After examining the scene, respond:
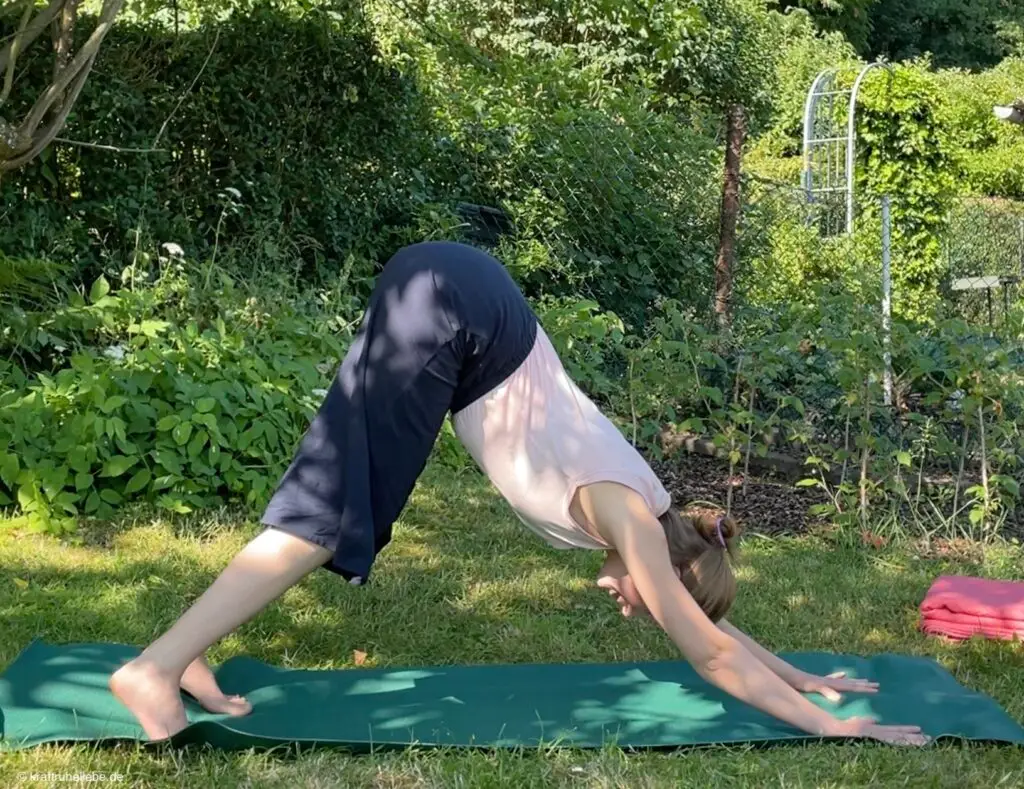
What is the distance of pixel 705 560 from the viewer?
9.84 feet

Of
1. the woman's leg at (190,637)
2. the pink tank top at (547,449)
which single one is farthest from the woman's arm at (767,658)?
the woman's leg at (190,637)

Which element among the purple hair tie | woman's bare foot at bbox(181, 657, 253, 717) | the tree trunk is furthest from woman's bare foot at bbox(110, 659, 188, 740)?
the tree trunk

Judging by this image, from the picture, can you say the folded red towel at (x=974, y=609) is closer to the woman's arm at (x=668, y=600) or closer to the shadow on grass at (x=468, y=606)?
the shadow on grass at (x=468, y=606)

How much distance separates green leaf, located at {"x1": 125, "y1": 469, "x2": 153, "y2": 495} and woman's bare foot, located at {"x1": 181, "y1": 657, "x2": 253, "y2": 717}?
73.4 inches

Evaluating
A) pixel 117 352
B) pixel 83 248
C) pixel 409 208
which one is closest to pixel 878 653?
pixel 117 352

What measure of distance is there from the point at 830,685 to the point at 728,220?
4.44 metres

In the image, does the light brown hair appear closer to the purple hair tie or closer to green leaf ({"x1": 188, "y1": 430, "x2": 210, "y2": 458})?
the purple hair tie

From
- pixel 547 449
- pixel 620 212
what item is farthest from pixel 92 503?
pixel 620 212

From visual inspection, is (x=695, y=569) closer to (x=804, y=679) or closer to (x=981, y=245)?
(x=804, y=679)

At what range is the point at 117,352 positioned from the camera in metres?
5.21

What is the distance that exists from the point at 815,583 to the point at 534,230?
5.01m

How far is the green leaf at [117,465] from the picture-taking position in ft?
15.3

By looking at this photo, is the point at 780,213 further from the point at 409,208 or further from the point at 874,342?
the point at 874,342

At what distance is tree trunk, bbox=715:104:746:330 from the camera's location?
7344 millimetres
